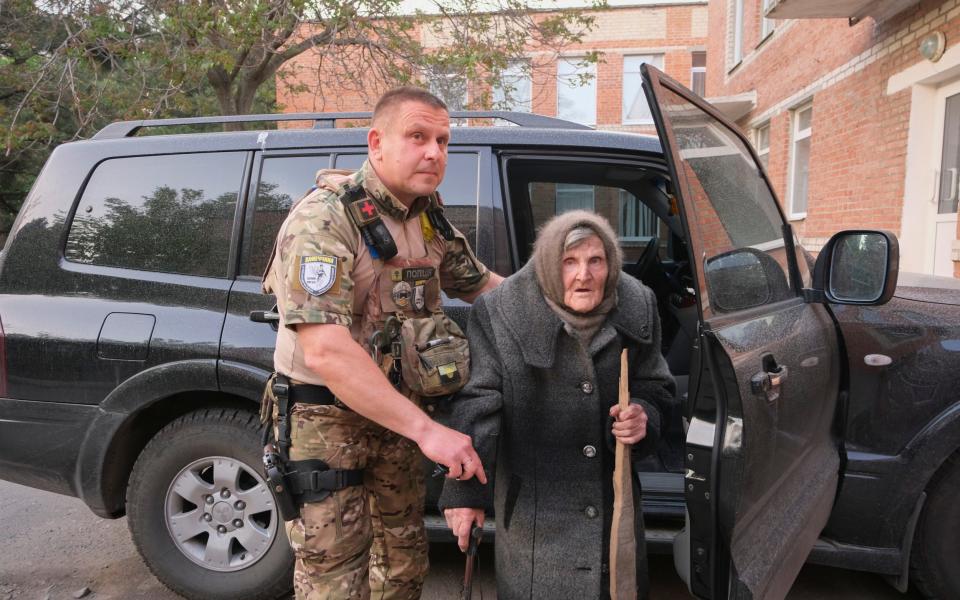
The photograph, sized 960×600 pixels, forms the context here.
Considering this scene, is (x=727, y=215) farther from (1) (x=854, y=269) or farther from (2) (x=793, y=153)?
(2) (x=793, y=153)

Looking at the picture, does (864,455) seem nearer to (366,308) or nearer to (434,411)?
(434,411)

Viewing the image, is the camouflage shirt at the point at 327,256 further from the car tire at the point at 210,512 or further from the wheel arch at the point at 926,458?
the wheel arch at the point at 926,458

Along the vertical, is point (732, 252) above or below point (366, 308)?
above

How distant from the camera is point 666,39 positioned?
18.3 m

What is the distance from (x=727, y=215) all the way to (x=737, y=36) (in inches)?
506

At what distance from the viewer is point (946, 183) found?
612 centimetres

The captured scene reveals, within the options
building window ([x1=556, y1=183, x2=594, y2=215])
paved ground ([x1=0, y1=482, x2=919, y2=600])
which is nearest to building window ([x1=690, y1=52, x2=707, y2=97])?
building window ([x1=556, y1=183, x2=594, y2=215])

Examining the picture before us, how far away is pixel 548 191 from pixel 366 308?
186cm

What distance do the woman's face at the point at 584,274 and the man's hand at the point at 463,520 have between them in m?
0.63

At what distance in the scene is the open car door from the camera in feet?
4.81

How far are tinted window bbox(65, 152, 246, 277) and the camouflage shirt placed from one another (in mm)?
870

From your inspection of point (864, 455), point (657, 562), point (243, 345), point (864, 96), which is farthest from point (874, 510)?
point (864, 96)

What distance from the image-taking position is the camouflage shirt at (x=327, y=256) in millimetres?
1608

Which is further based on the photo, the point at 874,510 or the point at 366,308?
the point at 874,510
